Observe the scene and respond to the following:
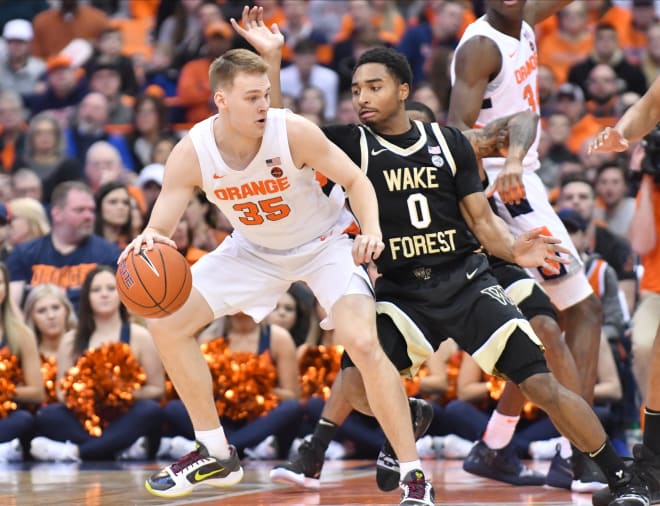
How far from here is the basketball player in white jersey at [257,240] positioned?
19.6ft

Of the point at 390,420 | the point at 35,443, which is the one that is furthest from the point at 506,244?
the point at 35,443

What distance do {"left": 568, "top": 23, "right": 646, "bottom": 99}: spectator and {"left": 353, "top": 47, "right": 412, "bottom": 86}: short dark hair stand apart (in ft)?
22.4

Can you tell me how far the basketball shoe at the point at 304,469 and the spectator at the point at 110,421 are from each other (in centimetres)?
229

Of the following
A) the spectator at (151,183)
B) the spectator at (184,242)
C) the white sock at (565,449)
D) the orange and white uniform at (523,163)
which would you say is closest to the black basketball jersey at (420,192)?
the orange and white uniform at (523,163)

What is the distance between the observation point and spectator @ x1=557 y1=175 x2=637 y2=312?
398 inches

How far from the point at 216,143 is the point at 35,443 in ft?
13.0

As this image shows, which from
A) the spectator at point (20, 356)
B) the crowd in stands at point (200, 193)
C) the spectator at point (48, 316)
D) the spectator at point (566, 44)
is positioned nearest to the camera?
the crowd in stands at point (200, 193)

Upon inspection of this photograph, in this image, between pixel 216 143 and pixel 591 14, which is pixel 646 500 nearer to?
pixel 216 143

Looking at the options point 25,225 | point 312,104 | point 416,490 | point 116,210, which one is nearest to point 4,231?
point 25,225

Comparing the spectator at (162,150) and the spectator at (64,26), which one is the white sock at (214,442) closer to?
the spectator at (162,150)

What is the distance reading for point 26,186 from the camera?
39.1ft

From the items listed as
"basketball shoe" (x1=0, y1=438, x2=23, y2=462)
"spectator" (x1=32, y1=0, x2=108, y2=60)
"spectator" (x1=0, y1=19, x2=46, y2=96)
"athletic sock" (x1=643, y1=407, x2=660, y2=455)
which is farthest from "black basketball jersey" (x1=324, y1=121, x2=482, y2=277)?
"spectator" (x1=32, y1=0, x2=108, y2=60)

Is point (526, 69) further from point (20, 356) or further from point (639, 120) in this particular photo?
point (20, 356)

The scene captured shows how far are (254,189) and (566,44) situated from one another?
8.37 meters
